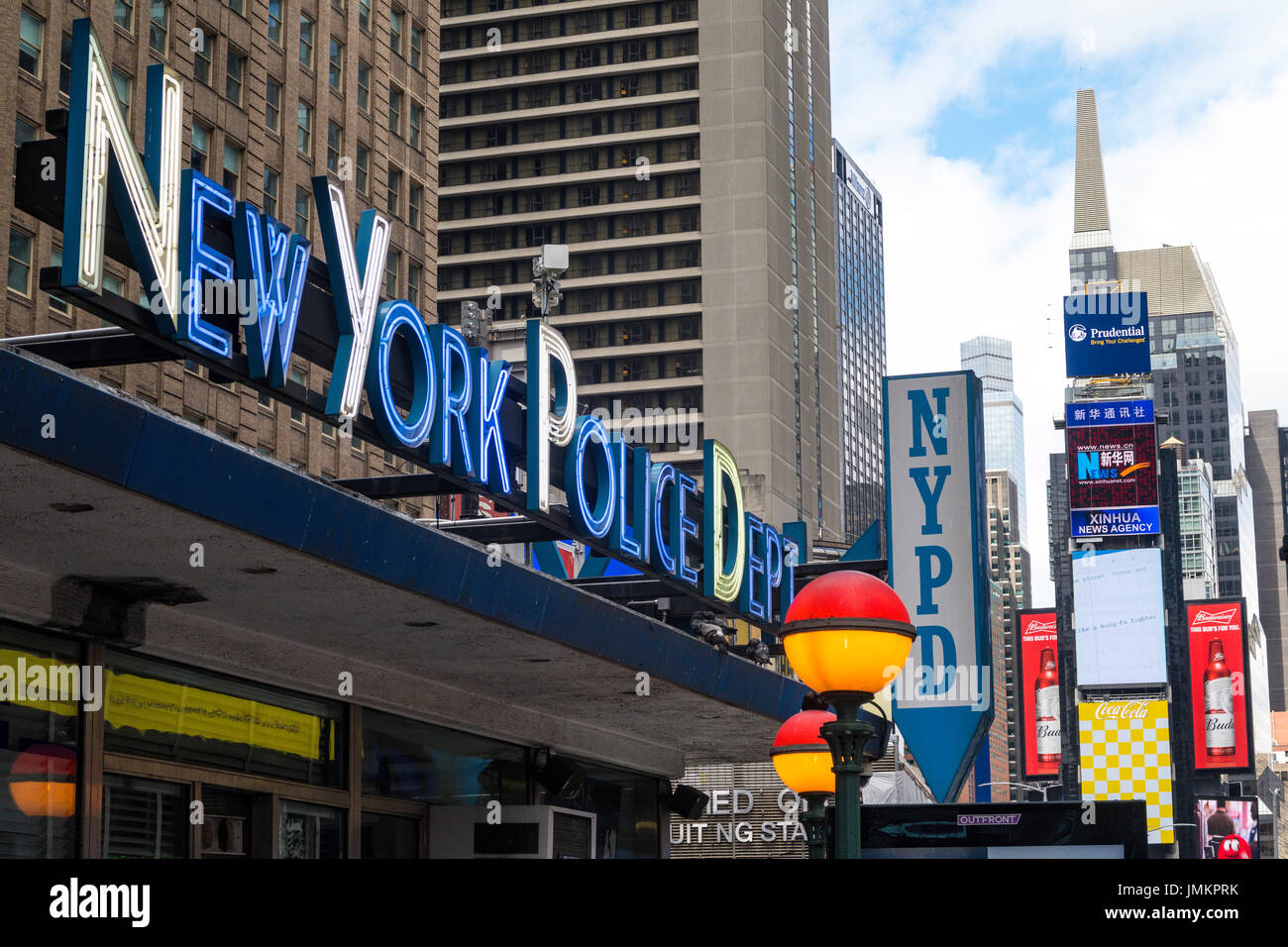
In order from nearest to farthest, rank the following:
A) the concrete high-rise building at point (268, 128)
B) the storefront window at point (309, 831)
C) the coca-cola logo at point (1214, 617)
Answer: the storefront window at point (309, 831) < the concrete high-rise building at point (268, 128) < the coca-cola logo at point (1214, 617)

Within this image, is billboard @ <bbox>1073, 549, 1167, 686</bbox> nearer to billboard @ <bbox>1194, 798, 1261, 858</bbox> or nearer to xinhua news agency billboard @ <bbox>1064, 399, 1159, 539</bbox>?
xinhua news agency billboard @ <bbox>1064, 399, 1159, 539</bbox>

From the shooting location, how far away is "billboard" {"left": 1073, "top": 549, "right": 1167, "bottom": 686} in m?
133

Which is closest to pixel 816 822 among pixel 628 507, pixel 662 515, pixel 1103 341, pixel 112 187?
pixel 112 187

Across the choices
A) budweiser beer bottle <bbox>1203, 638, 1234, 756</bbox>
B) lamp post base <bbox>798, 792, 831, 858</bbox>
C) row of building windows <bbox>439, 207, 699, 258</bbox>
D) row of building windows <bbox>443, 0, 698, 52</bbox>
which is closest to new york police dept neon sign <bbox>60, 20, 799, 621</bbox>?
lamp post base <bbox>798, 792, 831, 858</bbox>

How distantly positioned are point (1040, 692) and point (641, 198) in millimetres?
58858

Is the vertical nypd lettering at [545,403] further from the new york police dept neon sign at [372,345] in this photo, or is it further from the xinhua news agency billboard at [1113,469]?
the xinhua news agency billboard at [1113,469]

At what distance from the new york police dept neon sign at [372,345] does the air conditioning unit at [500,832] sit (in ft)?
11.9

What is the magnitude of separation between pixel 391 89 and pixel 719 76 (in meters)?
62.4

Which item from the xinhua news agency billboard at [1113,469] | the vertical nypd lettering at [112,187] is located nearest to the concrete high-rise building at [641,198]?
the xinhua news agency billboard at [1113,469]

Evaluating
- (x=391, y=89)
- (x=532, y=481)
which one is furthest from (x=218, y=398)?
(x=532, y=481)

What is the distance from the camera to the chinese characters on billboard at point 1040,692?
154m

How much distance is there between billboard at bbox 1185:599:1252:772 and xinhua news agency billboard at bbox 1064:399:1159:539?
12.2 metres

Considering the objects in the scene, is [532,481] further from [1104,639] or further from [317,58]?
[1104,639]

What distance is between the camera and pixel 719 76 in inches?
5172
